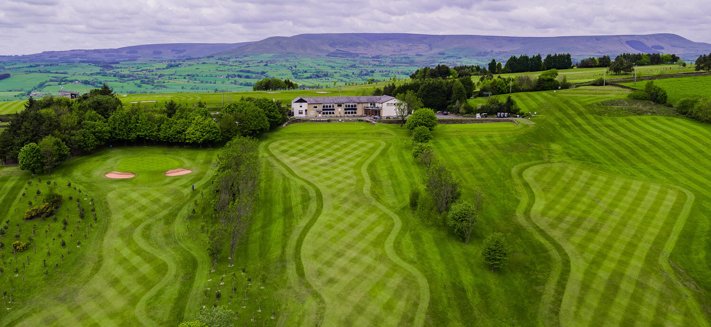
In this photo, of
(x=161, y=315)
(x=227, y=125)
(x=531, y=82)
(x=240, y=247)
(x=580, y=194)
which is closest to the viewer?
(x=161, y=315)

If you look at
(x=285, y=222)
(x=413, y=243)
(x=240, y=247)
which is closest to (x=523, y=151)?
(x=413, y=243)

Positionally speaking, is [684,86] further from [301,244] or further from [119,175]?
[119,175]

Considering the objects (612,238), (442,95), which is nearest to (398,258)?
(612,238)

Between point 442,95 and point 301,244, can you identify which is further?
point 442,95

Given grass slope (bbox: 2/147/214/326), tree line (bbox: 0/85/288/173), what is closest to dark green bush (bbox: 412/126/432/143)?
tree line (bbox: 0/85/288/173)

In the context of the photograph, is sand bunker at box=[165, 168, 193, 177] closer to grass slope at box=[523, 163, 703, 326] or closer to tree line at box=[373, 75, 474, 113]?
grass slope at box=[523, 163, 703, 326]

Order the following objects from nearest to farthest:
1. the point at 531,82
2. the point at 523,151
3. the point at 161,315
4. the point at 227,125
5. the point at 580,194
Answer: the point at 161,315
the point at 580,194
the point at 523,151
the point at 227,125
the point at 531,82

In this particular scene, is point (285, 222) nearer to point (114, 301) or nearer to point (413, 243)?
point (413, 243)

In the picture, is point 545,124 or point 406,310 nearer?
point 406,310
